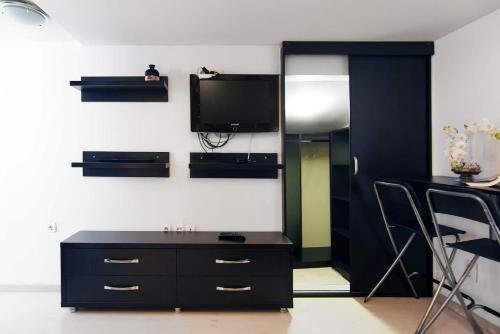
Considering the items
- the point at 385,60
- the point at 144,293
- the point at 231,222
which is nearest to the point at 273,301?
the point at 231,222

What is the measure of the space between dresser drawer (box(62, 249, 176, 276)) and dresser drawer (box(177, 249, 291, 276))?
12 centimetres

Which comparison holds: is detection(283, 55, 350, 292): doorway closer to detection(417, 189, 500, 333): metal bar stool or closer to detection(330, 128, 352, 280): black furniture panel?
detection(330, 128, 352, 280): black furniture panel

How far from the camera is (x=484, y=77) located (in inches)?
90.2

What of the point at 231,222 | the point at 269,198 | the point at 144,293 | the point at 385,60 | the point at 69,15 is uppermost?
the point at 69,15

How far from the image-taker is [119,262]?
240 centimetres

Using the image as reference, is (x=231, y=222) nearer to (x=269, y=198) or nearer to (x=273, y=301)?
(x=269, y=198)

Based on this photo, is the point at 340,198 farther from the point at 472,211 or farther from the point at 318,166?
the point at 472,211

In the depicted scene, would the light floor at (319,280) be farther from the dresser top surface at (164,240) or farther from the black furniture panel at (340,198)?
the dresser top surface at (164,240)

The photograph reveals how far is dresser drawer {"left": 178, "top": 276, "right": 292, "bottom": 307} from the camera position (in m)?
2.38

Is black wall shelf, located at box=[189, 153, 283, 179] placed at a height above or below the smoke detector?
below

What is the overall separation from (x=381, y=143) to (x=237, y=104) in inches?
54.2

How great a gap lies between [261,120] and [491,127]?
1697 mm

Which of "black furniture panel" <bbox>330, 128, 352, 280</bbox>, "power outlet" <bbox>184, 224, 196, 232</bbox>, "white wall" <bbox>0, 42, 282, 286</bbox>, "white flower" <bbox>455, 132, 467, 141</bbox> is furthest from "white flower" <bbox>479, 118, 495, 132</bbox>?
"power outlet" <bbox>184, 224, 196, 232</bbox>

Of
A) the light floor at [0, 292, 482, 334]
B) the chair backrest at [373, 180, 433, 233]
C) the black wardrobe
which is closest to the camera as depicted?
the light floor at [0, 292, 482, 334]
